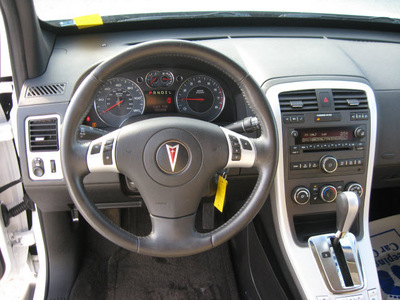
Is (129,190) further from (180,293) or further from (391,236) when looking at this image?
(391,236)

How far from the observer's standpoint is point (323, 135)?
1.38 m

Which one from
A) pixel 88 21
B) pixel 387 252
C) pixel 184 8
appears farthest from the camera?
pixel 387 252

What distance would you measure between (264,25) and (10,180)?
1.37 meters

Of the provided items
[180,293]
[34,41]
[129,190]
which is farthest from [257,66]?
[180,293]

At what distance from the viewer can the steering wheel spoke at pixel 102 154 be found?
104cm

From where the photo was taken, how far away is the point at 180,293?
191 centimetres

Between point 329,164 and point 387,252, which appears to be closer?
point 329,164

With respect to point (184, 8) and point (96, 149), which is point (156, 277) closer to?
point (96, 149)

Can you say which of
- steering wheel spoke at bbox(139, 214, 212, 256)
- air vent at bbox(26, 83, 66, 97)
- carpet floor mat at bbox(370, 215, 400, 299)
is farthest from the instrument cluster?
carpet floor mat at bbox(370, 215, 400, 299)

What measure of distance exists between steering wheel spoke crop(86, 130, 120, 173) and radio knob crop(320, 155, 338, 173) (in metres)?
0.76

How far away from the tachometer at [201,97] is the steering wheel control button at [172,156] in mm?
408

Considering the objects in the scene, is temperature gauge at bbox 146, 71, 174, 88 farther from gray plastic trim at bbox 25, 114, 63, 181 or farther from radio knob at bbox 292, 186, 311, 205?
radio knob at bbox 292, 186, 311, 205

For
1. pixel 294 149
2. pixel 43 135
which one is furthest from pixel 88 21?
pixel 294 149

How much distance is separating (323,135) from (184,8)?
838 millimetres
